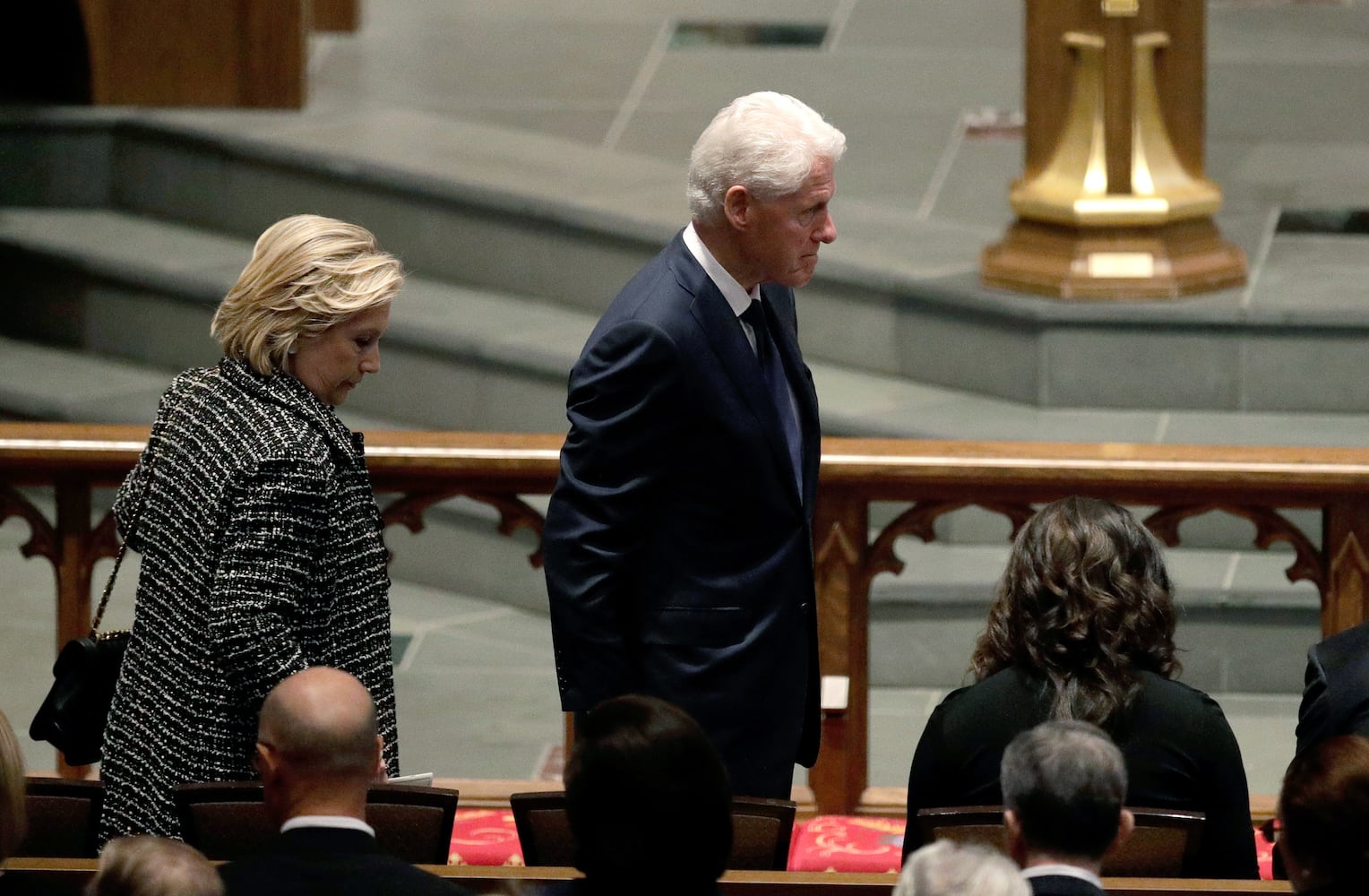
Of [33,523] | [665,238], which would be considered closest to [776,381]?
[33,523]

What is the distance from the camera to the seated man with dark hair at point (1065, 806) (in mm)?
2152

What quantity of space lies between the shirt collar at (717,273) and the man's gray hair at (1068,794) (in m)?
0.87

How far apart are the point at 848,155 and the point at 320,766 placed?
497 cm

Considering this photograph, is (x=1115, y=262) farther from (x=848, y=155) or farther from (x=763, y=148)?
(x=763, y=148)

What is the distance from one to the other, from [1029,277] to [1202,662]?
3.72 ft

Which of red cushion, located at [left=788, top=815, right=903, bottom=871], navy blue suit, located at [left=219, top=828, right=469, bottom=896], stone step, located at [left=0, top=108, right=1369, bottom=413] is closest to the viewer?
navy blue suit, located at [left=219, top=828, right=469, bottom=896]

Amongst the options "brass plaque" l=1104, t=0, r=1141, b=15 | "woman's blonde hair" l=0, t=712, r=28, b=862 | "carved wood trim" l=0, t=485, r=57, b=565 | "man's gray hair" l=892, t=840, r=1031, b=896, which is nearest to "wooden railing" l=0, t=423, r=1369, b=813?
"carved wood trim" l=0, t=485, r=57, b=565

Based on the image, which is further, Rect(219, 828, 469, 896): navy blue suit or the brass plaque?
the brass plaque

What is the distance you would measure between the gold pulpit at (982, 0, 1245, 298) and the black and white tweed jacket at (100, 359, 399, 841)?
120 inches

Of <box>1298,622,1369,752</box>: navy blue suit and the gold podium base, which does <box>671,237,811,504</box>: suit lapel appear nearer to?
<box>1298,622,1369,752</box>: navy blue suit

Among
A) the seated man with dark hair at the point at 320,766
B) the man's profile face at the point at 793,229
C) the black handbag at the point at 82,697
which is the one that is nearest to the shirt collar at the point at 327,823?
the seated man with dark hair at the point at 320,766

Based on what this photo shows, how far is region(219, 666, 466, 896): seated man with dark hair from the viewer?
7.30ft

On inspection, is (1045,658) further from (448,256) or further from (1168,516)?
(448,256)

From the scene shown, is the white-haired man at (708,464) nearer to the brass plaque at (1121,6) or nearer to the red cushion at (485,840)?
the red cushion at (485,840)
